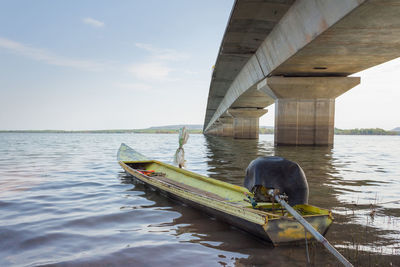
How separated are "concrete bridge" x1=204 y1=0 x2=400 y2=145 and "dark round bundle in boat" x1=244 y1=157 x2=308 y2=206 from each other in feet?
18.7

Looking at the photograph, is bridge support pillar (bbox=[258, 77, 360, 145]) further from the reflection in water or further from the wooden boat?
the wooden boat

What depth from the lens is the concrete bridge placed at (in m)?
9.91

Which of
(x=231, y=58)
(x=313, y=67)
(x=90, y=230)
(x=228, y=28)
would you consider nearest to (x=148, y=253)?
(x=90, y=230)

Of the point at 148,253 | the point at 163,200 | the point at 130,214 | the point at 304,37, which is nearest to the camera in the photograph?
the point at 148,253

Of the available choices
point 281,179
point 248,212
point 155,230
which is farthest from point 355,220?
point 155,230

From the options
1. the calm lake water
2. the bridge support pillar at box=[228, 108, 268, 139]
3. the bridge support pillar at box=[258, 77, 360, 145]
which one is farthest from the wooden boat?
the bridge support pillar at box=[228, 108, 268, 139]

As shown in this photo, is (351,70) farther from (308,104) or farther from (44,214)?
(44,214)

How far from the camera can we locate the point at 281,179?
16.4ft

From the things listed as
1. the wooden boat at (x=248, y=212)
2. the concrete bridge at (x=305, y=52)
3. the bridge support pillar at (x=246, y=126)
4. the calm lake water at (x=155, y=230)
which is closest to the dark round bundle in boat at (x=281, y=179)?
the wooden boat at (x=248, y=212)

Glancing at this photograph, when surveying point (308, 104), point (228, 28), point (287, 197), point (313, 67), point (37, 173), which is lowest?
point (37, 173)

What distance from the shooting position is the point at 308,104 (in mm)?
22953

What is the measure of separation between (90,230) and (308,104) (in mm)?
20498

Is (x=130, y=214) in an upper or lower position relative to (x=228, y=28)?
lower

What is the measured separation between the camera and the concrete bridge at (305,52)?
9.91 metres
